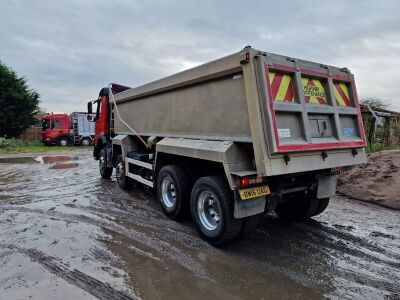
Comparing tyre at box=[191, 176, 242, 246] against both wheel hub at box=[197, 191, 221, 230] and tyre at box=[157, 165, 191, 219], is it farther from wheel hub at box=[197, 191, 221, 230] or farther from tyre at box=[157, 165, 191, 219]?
tyre at box=[157, 165, 191, 219]

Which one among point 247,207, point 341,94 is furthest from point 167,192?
point 341,94

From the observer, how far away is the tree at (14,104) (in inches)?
1129

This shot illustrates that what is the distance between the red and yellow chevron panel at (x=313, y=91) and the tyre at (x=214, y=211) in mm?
1650

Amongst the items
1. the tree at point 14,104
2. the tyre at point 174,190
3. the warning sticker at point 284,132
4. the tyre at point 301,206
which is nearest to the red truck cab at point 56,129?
the tree at point 14,104

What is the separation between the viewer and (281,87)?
13.9 ft

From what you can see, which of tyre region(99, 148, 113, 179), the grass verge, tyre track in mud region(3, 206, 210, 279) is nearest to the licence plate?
tyre track in mud region(3, 206, 210, 279)

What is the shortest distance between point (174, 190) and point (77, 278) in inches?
95.3

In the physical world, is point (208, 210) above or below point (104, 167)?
below

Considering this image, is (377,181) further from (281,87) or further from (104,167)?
(104,167)

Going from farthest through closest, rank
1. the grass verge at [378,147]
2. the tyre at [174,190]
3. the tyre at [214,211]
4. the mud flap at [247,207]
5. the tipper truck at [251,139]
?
1. the grass verge at [378,147]
2. the tyre at [174,190]
3. the tyre at [214,211]
4. the mud flap at [247,207]
5. the tipper truck at [251,139]

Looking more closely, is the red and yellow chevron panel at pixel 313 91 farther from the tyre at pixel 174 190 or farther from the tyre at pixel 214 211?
the tyre at pixel 174 190

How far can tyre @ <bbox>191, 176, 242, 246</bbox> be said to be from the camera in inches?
172

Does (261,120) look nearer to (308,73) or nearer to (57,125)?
(308,73)

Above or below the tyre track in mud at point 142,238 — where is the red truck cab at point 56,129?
above
